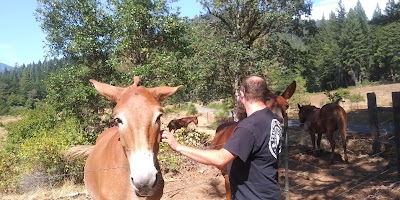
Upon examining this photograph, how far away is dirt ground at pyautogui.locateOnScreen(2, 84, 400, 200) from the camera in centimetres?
666

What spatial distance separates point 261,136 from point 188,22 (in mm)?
10447

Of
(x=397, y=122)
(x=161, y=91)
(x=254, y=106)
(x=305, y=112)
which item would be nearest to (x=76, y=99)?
(x=305, y=112)

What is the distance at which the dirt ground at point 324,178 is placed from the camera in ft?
21.8

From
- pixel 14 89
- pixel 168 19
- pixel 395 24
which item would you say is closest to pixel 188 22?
pixel 168 19

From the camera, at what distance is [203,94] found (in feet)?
63.0

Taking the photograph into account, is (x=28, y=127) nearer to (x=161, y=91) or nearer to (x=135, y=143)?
(x=161, y=91)

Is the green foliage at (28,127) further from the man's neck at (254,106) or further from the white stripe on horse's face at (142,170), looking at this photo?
the man's neck at (254,106)

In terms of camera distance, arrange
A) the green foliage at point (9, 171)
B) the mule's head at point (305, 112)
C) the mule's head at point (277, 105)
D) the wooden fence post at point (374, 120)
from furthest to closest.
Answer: the mule's head at point (305, 112) < the wooden fence post at point (374, 120) < the green foliage at point (9, 171) < the mule's head at point (277, 105)

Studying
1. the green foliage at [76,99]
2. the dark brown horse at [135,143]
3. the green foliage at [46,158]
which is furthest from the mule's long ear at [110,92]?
the green foliage at [76,99]

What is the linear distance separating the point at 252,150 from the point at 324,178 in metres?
6.15

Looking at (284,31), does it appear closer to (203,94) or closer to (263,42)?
(263,42)

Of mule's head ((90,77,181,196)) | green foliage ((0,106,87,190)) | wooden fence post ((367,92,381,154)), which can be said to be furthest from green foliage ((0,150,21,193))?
wooden fence post ((367,92,381,154))

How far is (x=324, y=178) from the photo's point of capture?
26.2 feet

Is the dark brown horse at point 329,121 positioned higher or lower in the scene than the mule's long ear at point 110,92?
lower
